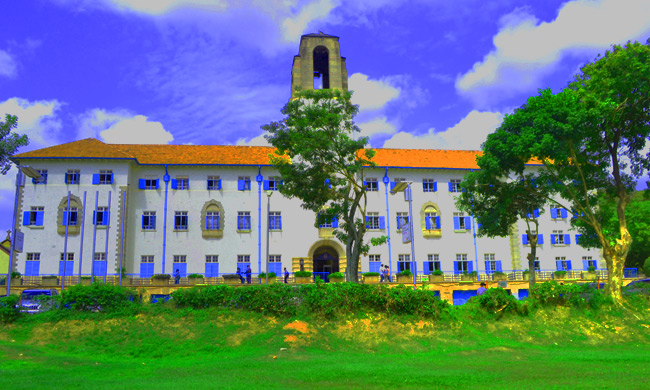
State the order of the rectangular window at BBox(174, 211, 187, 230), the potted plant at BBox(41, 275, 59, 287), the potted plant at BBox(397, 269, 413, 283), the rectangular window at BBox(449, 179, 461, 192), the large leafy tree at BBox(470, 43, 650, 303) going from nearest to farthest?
the large leafy tree at BBox(470, 43, 650, 303), the potted plant at BBox(41, 275, 59, 287), the potted plant at BBox(397, 269, 413, 283), the rectangular window at BBox(174, 211, 187, 230), the rectangular window at BBox(449, 179, 461, 192)

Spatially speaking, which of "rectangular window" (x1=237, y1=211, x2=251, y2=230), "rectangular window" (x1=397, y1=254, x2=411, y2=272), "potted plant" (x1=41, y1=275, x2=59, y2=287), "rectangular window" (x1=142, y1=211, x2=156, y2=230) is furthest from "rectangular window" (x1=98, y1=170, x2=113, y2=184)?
"rectangular window" (x1=397, y1=254, x2=411, y2=272)

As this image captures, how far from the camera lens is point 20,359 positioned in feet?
46.1

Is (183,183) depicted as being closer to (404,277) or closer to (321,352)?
(404,277)

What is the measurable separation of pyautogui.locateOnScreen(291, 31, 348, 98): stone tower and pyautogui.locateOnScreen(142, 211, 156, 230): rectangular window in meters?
14.1

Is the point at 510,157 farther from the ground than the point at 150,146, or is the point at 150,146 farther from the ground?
the point at 150,146

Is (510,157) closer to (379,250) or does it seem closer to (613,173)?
(613,173)

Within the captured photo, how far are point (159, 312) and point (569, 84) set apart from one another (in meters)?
19.8

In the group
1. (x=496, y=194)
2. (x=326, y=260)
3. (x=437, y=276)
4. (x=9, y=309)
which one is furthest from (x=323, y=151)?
(x=326, y=260)

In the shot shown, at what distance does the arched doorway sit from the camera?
41281 millimetres

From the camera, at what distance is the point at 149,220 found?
39.5m

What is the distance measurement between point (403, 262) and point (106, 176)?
2314 cm

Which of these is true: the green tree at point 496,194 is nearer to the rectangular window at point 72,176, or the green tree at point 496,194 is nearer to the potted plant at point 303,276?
the potted plant at point 303,276

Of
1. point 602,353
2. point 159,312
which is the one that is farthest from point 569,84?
point 159,312

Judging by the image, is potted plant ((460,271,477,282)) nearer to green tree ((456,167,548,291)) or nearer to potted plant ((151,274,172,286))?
green tree ((456,167,548,291))
